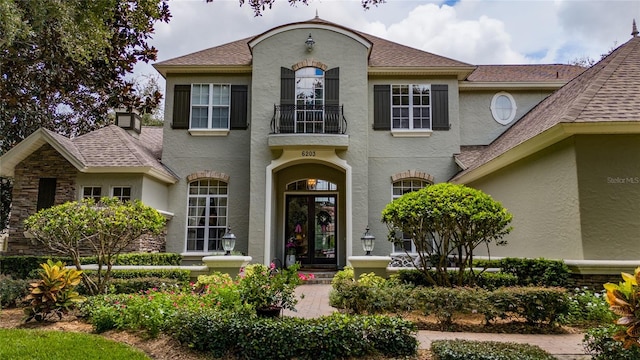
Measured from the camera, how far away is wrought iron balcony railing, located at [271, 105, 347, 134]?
1419 cm

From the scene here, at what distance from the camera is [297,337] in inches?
206

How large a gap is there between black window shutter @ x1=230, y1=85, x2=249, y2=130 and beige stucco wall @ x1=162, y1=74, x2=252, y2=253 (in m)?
0.22

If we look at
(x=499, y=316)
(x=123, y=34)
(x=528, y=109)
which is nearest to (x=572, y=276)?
(x=499, y=316)

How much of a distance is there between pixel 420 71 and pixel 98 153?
11132mm

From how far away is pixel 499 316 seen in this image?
6934 mm

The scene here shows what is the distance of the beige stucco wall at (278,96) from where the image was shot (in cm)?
1398

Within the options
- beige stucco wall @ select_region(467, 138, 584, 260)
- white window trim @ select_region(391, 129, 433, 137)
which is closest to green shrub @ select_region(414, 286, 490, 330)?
beige stucco wall @ select_region(467, 138, 584, 260)

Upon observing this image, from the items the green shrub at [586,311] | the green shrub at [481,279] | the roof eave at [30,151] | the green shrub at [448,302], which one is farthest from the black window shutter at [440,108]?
the roof eave at [30,151]

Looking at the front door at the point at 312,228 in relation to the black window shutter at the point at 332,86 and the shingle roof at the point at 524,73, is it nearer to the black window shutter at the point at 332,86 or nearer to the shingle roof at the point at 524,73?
the black window shutter at the point at 332,86

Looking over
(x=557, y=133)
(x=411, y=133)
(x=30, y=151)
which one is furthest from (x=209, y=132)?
(x=557, y=133)

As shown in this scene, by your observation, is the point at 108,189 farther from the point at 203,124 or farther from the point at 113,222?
the point at 113,222

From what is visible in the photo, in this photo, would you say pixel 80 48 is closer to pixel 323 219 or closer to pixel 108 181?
pixel 108 181

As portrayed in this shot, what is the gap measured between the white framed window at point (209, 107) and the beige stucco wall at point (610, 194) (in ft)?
36.3

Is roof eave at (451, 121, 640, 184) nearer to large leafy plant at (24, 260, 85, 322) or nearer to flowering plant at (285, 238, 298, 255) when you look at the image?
flowering plant at (285, 238, 298, 255)
